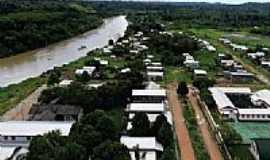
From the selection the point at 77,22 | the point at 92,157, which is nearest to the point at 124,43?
the point at 77,22

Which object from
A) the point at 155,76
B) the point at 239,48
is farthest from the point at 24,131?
the point at 239,48


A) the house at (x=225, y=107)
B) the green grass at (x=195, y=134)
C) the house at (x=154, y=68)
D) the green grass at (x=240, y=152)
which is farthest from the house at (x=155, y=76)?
the green grass at (x=240, y=152)

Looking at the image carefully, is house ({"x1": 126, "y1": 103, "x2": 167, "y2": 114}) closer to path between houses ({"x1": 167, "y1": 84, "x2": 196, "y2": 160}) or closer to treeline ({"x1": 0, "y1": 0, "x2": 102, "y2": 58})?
path between houses ({"x1": 167, "y1": 84, "x2": 196, "y2": 160})

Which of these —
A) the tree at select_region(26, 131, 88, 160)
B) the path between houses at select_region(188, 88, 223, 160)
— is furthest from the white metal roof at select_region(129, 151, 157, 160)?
the path between houses at select_region(188, 88, 223, 160)

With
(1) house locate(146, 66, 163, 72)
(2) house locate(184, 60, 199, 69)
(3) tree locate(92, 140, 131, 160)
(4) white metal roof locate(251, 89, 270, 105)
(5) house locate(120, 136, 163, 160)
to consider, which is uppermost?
(3) tree locate(92, 140, 131, 160)

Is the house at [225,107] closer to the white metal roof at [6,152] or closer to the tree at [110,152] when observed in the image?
the tree at [110,152]

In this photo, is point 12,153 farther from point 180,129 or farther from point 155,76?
point 155,76

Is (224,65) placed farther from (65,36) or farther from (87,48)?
(65,36)
